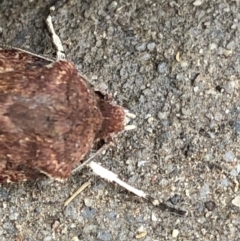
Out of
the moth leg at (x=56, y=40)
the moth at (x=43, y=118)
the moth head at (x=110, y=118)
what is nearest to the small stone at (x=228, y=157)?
the moth head at (x=110, y=118)

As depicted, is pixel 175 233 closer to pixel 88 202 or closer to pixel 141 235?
pixel 141 235

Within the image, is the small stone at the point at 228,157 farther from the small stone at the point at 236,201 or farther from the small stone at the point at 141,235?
the small stone at the point at 141,235

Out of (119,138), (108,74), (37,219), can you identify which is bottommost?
(37,219)

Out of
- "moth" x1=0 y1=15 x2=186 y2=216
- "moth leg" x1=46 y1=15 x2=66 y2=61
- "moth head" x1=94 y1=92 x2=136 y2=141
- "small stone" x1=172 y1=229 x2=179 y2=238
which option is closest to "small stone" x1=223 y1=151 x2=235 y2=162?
"small stone" x1=172 y1=229 x2=179 y2=238

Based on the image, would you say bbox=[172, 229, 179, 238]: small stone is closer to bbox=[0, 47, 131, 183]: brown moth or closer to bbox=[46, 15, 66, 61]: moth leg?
bbox=[0, 47, 131, 183]: brown moth

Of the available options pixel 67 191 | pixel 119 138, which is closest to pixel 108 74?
pixel 119 138

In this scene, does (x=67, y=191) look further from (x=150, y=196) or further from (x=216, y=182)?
(x=216, y=182)

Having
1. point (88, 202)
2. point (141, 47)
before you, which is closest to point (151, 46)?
point (141, 47)
